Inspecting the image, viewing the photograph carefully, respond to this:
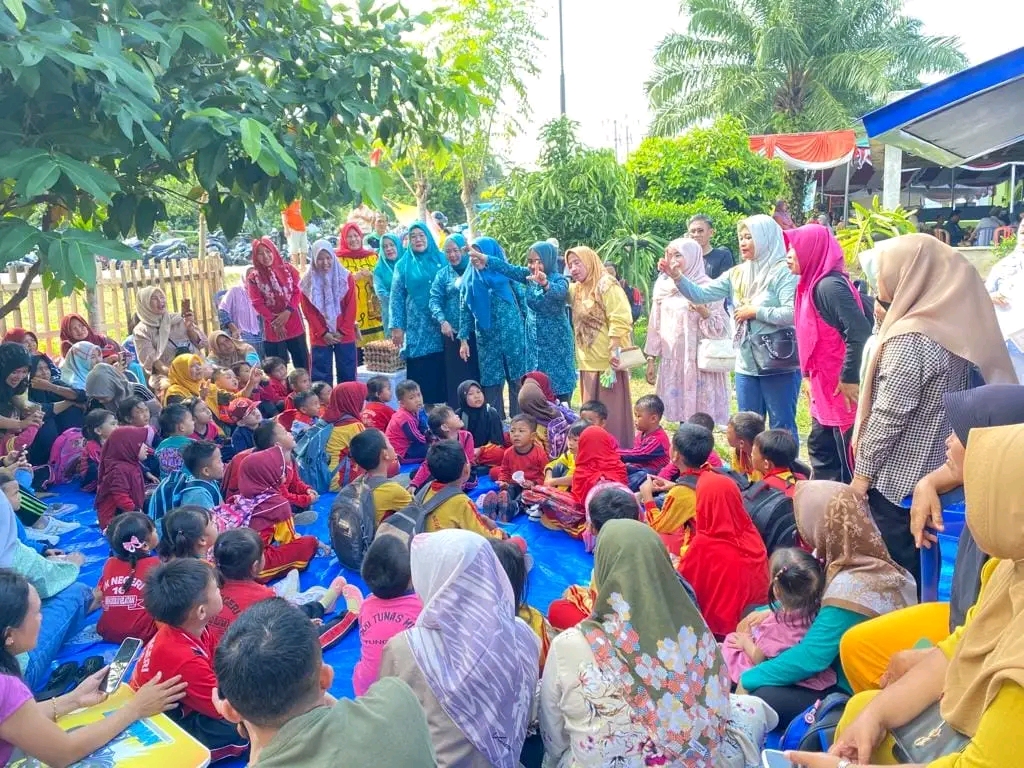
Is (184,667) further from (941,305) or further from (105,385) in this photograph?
(105,385)

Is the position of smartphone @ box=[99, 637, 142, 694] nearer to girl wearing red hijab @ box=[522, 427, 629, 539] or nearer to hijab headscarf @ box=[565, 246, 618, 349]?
girl wearing red hijab @ box=[522, 427, 629, 539]

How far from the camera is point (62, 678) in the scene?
3223 millimetres

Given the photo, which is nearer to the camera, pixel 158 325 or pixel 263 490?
pixel 263 490

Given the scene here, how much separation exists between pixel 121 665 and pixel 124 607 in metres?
0.62

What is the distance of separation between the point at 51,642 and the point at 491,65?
49.6 ft

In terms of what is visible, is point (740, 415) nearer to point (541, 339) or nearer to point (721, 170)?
point (541, 339)

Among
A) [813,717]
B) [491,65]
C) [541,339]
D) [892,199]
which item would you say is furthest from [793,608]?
[491,65]

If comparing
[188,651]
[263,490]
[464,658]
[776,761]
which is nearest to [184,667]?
[188,651]

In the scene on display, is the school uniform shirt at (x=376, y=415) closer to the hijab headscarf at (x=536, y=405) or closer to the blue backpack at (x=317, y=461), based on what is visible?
the blue backpack at (x=317, y=461)

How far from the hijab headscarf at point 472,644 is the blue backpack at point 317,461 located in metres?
3.13

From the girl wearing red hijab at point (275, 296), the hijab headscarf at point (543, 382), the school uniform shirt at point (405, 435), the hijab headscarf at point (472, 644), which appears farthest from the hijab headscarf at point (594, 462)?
the girl wearing red hijab at point (275, 296)

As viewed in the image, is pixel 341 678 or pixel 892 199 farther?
pixel 892 199

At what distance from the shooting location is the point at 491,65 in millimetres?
16312

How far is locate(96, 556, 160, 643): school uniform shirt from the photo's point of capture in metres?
3.50
